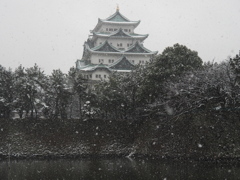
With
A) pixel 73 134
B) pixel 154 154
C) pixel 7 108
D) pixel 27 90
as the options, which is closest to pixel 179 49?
pixel 154 154

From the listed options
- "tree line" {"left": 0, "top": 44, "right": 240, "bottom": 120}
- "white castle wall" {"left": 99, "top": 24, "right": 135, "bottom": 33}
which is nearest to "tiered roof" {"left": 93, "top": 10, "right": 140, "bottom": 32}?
"white castle wall" {"left": 99, "top": 24, "right": 135, "bottom": 33}

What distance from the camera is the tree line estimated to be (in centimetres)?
2270

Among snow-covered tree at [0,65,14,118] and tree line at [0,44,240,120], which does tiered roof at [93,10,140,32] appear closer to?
tree line at [0,44,240,120]

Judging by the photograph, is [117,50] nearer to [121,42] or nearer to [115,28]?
[121,42]

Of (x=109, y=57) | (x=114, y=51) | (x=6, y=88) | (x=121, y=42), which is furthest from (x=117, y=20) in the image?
(x=6, y=88)

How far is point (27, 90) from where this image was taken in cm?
2806

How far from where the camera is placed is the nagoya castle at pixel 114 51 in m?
42.2

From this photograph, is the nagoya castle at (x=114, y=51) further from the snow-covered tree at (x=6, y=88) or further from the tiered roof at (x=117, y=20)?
the snow-covered tree at (x=6, y=88)

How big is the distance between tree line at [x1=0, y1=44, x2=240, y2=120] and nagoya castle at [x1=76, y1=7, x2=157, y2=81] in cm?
954

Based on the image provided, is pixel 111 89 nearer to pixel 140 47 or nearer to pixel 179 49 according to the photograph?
pixel 179 49

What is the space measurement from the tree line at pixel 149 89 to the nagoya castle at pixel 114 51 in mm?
9541

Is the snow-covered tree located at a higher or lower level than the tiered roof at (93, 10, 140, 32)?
lower

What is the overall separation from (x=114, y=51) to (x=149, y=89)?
19455mm

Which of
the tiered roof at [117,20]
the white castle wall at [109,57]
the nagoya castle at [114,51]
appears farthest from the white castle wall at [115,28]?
→ the white castle wall at [109,57]
